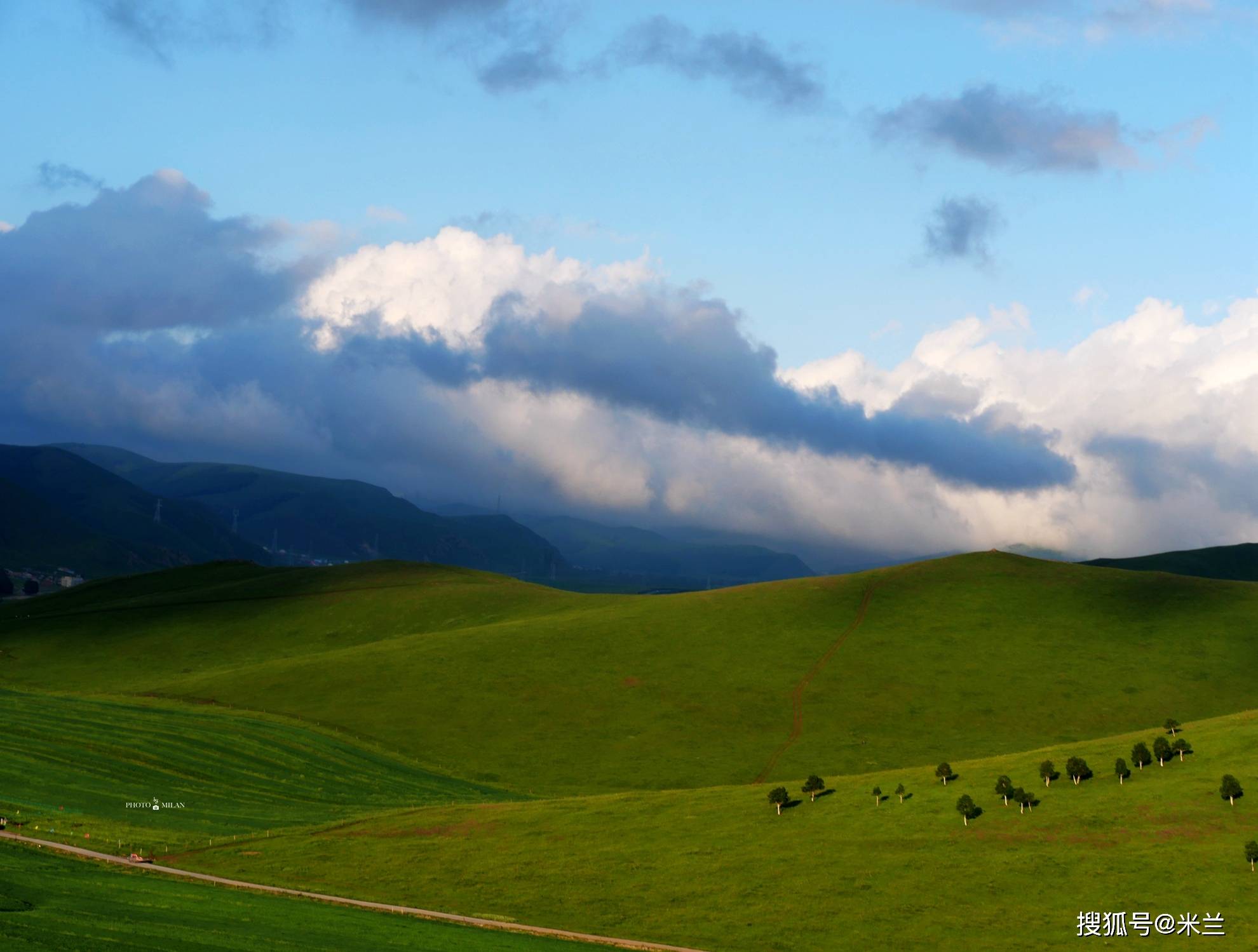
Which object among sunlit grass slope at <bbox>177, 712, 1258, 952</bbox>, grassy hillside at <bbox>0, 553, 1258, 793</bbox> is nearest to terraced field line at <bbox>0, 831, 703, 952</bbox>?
sunlit grass slope at <bbox>177, 712, 1258, 952</bbox>

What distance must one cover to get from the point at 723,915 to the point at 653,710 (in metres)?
69.9

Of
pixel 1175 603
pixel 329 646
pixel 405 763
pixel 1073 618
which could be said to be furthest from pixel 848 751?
pixel 329 646

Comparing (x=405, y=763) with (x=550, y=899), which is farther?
(x=405, y=763)

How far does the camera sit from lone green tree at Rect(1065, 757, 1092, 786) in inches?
2726

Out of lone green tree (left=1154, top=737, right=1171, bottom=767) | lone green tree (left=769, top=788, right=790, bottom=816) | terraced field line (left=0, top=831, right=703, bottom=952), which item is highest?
lone green tree (left=1154, top=737, right=1171, bottom=767)

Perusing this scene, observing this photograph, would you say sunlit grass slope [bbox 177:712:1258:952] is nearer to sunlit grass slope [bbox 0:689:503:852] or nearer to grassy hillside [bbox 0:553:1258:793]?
sunlit grass slope [bbox 0:689:503:852]

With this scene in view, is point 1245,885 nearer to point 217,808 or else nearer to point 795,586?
point 217,808

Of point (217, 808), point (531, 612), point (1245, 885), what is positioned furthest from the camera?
point (531, 612)

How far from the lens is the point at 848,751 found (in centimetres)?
11294

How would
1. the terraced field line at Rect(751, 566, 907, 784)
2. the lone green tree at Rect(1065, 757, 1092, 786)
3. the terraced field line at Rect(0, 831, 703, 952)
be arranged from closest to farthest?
the terraced field line at Rect(0, 831, 703, 952) < the lone green tree at Rect(1065, 757, 1092, 786) < the terraced field line at Rect(751, 566, 907, 784)

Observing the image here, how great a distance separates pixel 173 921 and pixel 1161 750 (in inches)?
2364

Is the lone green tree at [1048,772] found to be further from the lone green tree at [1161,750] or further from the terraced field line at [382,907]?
the terraced field line at [382,907]

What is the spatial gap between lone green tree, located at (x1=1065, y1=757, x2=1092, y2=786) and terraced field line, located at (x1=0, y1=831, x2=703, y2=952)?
3192 centimetres

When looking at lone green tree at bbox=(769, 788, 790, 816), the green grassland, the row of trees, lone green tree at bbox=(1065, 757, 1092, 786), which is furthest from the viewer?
lone green tree at bbox=(769, 788, 790, 816)
